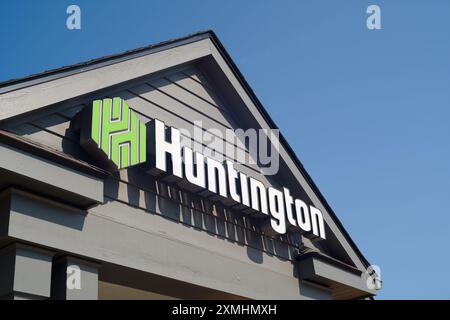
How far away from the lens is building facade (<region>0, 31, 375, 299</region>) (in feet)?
20.7

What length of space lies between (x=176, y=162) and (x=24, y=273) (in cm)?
290

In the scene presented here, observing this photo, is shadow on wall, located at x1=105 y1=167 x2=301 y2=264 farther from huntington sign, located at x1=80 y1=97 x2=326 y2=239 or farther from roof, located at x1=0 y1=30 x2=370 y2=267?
roof, located at x1=0 y1=30 x2=370 y2=267

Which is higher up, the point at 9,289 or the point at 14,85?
the point at 14,85

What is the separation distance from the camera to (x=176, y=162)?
8234 mm

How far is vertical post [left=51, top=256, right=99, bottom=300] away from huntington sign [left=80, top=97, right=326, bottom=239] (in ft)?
4.43

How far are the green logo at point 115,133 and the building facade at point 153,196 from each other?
0.06ft

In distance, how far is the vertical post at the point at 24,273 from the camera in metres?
5.89

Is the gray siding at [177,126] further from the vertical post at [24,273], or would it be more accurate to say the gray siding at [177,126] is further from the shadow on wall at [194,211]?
the vertical post at [24,273]

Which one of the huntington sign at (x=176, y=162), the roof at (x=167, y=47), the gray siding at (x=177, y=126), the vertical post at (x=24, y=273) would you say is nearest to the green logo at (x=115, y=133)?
the huntington sign at (x=176, y=162)

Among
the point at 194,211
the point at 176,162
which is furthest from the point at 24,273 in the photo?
the point at 194,211
